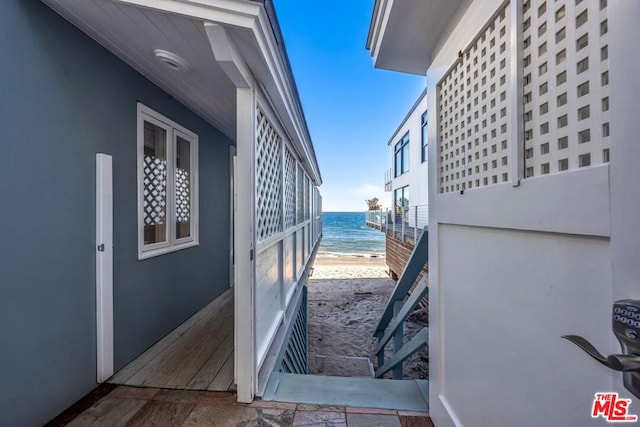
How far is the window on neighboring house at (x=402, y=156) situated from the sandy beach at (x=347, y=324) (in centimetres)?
569

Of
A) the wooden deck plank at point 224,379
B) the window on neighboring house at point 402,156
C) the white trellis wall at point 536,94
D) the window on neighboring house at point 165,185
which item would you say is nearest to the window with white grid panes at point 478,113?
the white trellis wall at point 536,94

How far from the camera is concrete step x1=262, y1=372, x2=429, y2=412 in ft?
6.09

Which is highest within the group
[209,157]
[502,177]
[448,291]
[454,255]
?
[209,157]

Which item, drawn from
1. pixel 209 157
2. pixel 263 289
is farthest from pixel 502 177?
pixel 209 157

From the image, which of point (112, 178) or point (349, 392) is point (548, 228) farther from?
point (112, 178)

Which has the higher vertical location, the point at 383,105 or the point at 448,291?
the point at 383,105

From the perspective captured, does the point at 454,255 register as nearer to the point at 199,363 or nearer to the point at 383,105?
the point at 199,363

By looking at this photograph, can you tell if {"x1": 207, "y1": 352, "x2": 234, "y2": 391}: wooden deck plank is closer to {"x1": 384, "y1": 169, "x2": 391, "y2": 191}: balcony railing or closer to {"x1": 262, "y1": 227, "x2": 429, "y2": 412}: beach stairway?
{"x1": 262, "y1": 227, "x2": 429, "y2": 412}: beach stairway

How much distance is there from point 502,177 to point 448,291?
767 millimetres

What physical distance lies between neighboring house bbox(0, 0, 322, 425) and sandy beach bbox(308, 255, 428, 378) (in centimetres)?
220

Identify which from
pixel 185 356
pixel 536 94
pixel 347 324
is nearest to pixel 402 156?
pixel 347 324

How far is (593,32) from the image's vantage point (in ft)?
2.32

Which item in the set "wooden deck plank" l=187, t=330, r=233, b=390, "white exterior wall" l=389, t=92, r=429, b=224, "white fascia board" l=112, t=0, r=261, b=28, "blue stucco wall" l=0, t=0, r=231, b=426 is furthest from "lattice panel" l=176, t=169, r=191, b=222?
"white exterior wall" l=389, t=92, r=429, b=224

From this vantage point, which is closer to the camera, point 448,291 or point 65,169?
point 448,291
